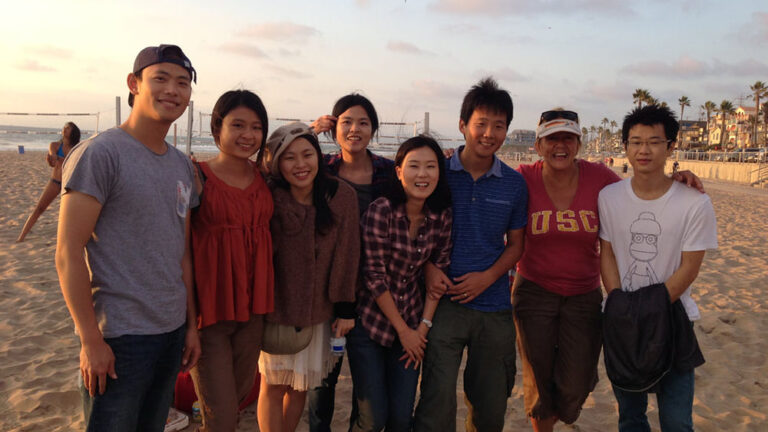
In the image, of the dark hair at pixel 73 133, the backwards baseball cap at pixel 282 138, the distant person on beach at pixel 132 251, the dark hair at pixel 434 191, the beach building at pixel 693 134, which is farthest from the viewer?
the beach building at pixel 693 134

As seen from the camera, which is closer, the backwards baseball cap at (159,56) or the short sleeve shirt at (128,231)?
the short sleeve shirt at (128,231)

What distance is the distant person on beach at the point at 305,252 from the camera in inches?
97.4

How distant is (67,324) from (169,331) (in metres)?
3.55

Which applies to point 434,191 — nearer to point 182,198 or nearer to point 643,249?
point 643,249

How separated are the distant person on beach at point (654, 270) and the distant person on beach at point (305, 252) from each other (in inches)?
58.1

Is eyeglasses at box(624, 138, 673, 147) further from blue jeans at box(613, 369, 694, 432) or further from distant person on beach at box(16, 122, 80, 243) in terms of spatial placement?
distant person on beach at box(16, 122, 80, 243)

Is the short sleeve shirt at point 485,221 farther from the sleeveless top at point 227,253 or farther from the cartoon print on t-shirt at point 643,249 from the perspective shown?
the sleeveless top at point 227,253

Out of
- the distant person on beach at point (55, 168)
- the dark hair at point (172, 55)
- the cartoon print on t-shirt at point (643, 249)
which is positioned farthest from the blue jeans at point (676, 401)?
the distant person on beach at point (55, 168)

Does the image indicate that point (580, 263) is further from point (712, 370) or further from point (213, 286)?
point (712, 370)

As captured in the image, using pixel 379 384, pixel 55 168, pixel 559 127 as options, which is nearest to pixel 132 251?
pixel 379 384

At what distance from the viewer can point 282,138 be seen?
2.54 metres

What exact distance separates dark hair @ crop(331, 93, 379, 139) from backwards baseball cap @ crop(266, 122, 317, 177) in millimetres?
627

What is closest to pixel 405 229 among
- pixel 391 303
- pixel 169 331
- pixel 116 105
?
pixel 391 303

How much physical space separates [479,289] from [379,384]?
771 mm
